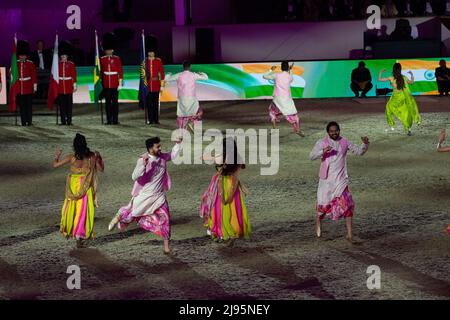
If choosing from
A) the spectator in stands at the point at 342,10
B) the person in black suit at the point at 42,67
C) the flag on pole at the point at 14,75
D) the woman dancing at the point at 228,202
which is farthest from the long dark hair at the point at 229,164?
the spectator in stands at the point at 342,10

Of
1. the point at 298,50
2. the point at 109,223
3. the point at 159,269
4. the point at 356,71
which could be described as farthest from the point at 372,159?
the point at 298,50

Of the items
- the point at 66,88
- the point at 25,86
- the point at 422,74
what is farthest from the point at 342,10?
the point at 25,86

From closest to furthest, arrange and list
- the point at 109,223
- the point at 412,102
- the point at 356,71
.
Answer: the point at 109,223 < the point at 412,102 < the point at 356,71

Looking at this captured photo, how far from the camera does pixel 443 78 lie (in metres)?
32.4

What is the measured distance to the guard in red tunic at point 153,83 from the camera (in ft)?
89.5

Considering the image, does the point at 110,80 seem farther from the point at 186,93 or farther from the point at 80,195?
the point at 80,195

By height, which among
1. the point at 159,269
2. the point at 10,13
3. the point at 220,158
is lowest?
the point at 159,269

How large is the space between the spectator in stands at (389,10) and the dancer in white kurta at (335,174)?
23632 millimetres

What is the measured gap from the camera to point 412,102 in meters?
24.5

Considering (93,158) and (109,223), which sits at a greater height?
(93,158)

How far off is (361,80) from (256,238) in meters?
19.1

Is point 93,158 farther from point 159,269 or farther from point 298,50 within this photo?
point 298,50

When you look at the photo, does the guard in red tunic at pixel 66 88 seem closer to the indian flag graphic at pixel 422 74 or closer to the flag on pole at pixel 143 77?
the flag on pole at pixel 143 77

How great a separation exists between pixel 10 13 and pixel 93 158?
87.1ft
